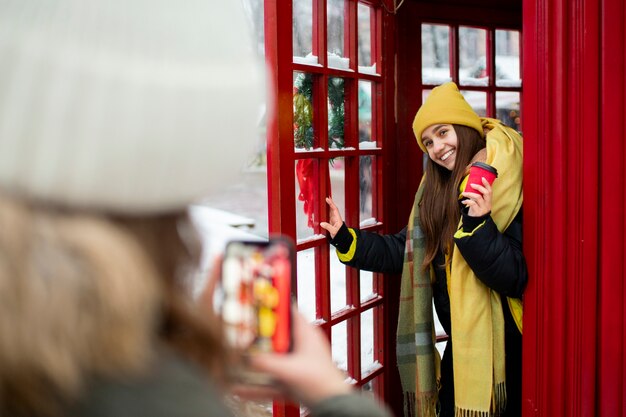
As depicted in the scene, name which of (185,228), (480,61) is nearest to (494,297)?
(480,61)

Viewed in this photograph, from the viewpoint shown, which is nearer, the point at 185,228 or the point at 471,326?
the point at 185,228

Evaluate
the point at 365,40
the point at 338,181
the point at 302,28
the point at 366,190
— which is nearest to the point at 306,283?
the point at 338,181

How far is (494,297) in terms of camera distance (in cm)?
239

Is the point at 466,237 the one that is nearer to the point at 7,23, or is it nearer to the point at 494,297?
the point at 494,297

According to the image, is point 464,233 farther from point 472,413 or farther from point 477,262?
point 472,413

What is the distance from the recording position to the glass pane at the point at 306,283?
8.24 ft

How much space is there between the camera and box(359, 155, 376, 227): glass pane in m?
2.85

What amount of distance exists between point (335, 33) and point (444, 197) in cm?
74

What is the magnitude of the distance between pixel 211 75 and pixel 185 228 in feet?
0.51

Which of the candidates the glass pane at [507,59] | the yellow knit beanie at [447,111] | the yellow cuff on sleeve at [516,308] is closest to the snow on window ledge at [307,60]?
the yellow knit beanie at [447,111]

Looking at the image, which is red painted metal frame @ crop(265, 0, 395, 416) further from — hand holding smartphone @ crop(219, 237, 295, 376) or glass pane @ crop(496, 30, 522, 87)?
hand holding smartphone @ crop(219, 237, 295, 376)

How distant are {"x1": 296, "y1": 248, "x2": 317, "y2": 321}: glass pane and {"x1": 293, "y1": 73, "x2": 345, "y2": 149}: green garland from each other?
408 mm

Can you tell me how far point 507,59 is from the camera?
361 centimetres

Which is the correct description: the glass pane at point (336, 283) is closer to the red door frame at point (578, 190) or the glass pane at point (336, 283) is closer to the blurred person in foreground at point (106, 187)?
the red door frame at point (578, 190)
